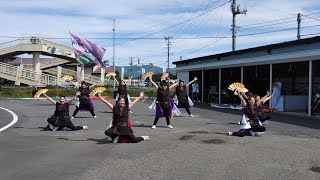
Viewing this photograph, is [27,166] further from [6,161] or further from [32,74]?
[32,74]

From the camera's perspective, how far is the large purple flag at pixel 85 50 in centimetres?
4066

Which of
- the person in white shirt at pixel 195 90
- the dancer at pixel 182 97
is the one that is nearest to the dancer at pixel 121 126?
the dancer at pixel 182 97

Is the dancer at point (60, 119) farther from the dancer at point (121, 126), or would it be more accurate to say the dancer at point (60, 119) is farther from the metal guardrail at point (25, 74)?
the metal guardrail at point (25, 74)

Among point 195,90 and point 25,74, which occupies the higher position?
point 25,74

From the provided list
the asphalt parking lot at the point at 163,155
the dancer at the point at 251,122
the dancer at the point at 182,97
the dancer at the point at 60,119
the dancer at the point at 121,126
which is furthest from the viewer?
the dancer at the point at 182,97

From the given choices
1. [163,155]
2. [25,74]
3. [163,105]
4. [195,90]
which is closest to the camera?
[163,155]

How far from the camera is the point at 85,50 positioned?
134 ft

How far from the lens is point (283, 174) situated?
661 cm

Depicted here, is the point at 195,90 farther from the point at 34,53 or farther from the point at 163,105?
the point at 34,53

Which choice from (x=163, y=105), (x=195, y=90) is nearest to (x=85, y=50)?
(x=195, y=90)

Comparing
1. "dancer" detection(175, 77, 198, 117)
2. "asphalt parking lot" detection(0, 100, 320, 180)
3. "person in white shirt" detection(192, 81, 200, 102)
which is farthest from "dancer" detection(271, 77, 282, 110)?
"person in white shirt" detection(192, 81, 200, 102)

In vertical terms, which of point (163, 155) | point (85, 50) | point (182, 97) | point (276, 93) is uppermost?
point (85, 50)

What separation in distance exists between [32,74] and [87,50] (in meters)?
7.86

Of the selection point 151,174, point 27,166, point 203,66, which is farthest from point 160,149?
point 203,66
